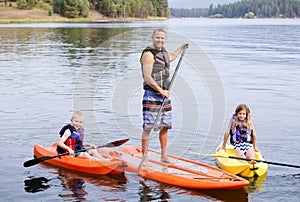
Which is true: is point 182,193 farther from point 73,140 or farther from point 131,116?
point 131,116

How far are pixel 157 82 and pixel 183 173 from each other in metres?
1.72

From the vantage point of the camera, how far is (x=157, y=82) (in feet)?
28.2

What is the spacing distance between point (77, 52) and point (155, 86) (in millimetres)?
25271

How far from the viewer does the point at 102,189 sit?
332 inches

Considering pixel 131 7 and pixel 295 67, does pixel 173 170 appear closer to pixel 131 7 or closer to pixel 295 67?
pixel 295 67

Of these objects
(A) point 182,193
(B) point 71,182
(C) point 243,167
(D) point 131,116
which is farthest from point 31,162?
(D) point 131,116

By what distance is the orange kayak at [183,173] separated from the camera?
8211mm

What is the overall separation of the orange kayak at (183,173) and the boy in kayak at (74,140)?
0.63m

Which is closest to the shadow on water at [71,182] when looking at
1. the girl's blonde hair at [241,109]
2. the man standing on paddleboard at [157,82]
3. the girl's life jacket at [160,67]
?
the man standing on paddleboard at [157,82]

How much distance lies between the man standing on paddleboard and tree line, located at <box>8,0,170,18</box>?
104433mm

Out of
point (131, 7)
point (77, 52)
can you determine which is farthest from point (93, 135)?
point (131, 7)

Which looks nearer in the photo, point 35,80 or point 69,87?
point 69,87

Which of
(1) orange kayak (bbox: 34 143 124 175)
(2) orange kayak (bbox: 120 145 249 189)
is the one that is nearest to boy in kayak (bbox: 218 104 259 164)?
(2) orange kayak (bbox: 120 145 249 189)

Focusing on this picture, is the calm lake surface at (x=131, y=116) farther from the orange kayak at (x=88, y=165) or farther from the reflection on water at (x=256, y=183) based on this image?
the orange kayak at (x=88, y=165)
